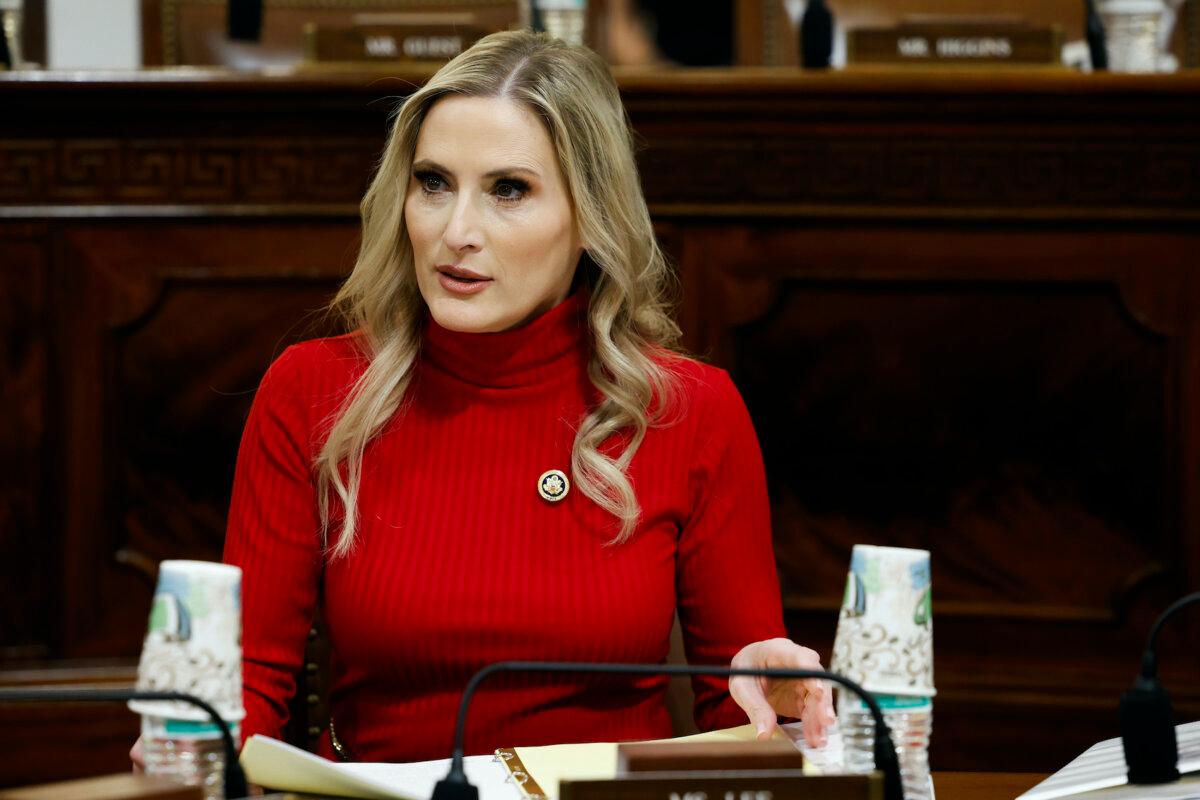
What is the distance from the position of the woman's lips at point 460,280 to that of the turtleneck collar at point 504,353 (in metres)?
0.08

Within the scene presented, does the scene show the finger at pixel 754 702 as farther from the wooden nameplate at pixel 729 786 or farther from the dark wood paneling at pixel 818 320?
the dark wood paneling at pixel 818 320

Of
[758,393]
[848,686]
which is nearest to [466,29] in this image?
[758,393]

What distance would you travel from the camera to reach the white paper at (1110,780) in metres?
0.94

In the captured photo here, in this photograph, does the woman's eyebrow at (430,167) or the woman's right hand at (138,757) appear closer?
the woman's right hand at (138,757)

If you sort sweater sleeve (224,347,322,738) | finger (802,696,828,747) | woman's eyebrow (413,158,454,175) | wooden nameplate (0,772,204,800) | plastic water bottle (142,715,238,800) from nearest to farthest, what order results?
1. wooden nameplate (0,772,204,800)
2. plastic water bottle (142,715,238,800)
3. finger (802,696,828,747)
4. sweater sleeve (224,347,322,738)
5. woman's eyebrow (413,158,454,175)

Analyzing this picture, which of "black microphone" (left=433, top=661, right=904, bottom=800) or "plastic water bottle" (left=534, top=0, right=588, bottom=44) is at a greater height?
"plastic water bottle" (left=534, top=0, right=588, bottom=44)

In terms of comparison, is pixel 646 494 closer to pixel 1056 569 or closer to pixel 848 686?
pixel 848 686

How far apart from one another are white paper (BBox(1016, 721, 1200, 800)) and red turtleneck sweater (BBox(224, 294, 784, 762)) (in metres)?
0.47

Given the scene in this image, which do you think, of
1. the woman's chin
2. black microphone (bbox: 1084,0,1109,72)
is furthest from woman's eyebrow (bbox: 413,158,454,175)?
black microphone (bbox: 1084,0,1109,72)

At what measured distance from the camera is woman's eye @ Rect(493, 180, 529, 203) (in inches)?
60.2

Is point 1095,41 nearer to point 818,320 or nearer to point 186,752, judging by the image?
point 818,320

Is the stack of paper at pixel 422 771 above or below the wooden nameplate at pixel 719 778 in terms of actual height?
below

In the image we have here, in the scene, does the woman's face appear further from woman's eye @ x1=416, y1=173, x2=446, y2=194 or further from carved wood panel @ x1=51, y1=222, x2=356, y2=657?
carved wood panel @ x1=51, y1=222, x2=356, y2=657

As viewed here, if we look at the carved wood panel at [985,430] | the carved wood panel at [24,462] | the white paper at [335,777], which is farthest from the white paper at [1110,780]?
the carved wood panel at [24,462]
